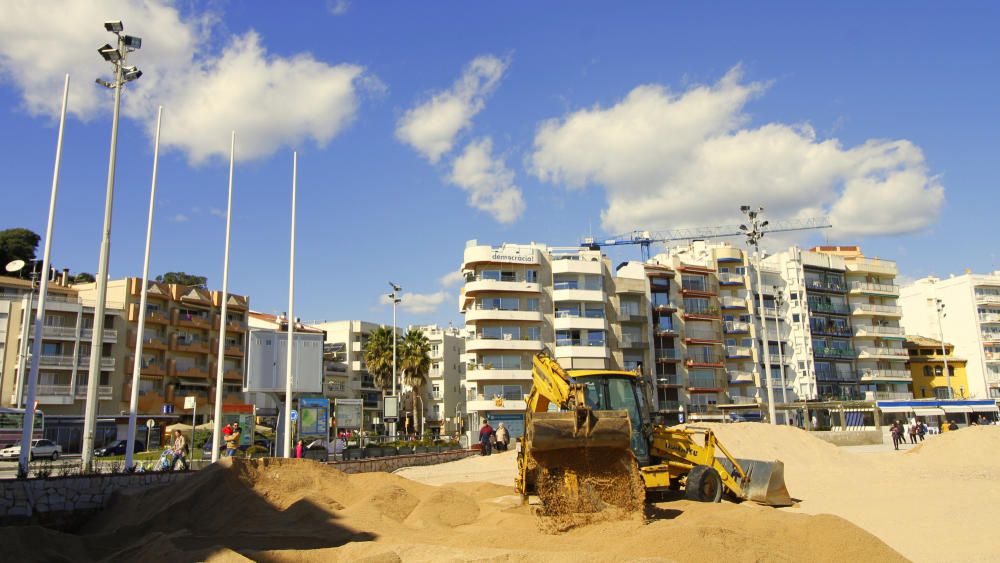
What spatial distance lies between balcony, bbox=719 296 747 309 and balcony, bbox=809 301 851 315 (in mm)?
10833

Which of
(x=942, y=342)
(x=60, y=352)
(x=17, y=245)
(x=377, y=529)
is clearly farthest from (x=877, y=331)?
(x=17, y=245)

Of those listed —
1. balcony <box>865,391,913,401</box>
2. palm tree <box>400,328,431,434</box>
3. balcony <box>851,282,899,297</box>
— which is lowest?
balcony <box>865,391,913,401</box>

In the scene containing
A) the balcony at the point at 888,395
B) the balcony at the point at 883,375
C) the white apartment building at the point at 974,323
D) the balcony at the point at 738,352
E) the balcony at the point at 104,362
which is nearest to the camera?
the balcony at the point at 104,362

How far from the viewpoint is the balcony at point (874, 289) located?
89688 mm

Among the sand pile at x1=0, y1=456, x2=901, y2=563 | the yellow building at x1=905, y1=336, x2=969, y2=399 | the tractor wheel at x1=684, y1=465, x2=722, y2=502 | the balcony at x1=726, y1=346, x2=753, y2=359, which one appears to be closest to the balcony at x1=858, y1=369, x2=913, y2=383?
the yellow building at x1=905, y1=336, x2=969, y2=399

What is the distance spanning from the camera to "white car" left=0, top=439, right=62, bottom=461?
41.5 meters

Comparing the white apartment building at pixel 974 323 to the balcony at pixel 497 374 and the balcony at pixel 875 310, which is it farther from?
the balcony at pixel 497 374

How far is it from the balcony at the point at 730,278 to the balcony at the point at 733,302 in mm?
1685

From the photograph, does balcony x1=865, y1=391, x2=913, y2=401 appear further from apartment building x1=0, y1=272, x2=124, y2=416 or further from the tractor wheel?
apartment building x1=0, y1=272, x2=124, y2=416

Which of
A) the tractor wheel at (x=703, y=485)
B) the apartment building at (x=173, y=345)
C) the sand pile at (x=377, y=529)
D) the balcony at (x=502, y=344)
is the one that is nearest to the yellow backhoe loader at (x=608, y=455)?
the tractor wheel at (x=703, y=485)

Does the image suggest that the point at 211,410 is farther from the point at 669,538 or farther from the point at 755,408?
the point at 669,538

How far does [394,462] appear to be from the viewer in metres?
31.1

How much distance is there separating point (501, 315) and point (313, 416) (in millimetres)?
34641

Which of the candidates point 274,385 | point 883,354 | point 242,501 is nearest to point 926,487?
point 242,501
